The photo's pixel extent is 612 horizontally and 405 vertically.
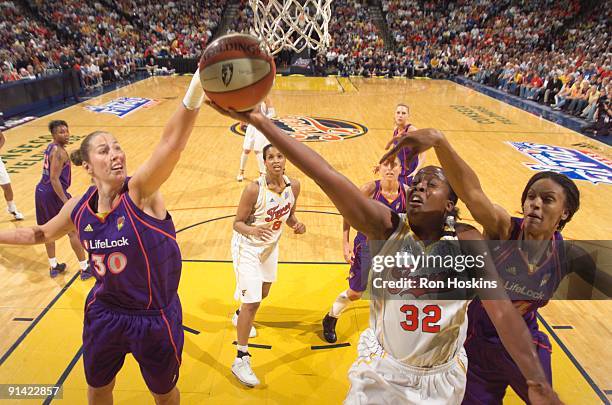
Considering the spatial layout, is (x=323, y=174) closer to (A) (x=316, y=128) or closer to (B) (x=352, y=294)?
(B) (x=352, y=294)

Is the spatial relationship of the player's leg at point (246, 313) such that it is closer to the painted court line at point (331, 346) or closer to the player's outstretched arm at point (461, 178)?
the painted court line at point (331, 346)

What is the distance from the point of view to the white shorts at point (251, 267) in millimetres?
3646

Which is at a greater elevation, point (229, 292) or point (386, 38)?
point (386, 38)

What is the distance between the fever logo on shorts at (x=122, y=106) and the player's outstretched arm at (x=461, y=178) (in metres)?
12.9

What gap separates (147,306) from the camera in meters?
2.63

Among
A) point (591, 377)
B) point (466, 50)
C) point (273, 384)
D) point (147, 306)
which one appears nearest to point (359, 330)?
point (273, 384)

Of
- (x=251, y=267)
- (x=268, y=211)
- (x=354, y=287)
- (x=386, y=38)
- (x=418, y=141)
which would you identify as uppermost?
(x=386, y=38)

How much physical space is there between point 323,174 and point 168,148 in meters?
0.98

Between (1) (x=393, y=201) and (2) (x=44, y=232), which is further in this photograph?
(1) (x=393, y=201)

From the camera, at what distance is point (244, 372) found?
11.8ft

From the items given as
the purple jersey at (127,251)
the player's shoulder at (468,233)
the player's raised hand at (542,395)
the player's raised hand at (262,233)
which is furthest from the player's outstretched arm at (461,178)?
the player's raised hand at (262,233)

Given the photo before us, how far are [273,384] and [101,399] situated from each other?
1.32 m

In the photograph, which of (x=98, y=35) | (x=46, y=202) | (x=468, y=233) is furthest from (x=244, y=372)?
(x=98, y=35)

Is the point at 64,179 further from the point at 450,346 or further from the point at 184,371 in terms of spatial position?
the point at 450,346
